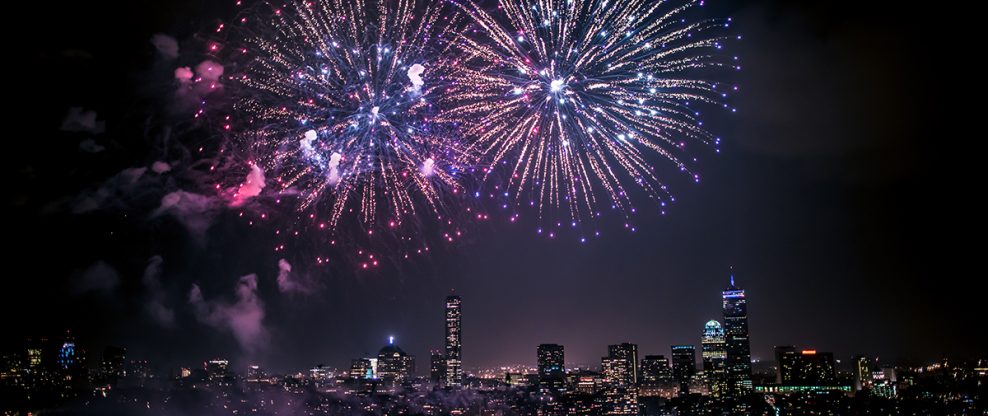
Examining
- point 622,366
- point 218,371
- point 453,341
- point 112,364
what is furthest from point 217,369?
point 622,366

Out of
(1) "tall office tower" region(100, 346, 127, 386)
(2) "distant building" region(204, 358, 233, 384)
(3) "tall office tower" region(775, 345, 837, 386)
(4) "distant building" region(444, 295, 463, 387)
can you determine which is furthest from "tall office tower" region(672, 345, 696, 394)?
(1) "tall office tower" region(100, 346, 127, 386)

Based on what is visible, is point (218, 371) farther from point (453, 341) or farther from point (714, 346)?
point (714, 346)

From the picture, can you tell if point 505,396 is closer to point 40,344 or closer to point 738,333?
point 40,344

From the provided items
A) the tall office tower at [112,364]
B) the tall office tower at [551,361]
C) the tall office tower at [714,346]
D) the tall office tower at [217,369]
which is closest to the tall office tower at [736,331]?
the tall office tower at [714,346]

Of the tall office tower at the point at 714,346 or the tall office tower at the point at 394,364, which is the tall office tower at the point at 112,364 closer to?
the tall office tower at the point at 394,364

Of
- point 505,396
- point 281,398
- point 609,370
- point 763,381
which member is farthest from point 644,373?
point 281,398

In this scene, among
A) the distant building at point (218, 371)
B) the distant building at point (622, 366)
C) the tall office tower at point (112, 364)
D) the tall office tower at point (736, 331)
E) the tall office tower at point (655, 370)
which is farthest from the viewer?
the tall office tower at point (736, 331)
